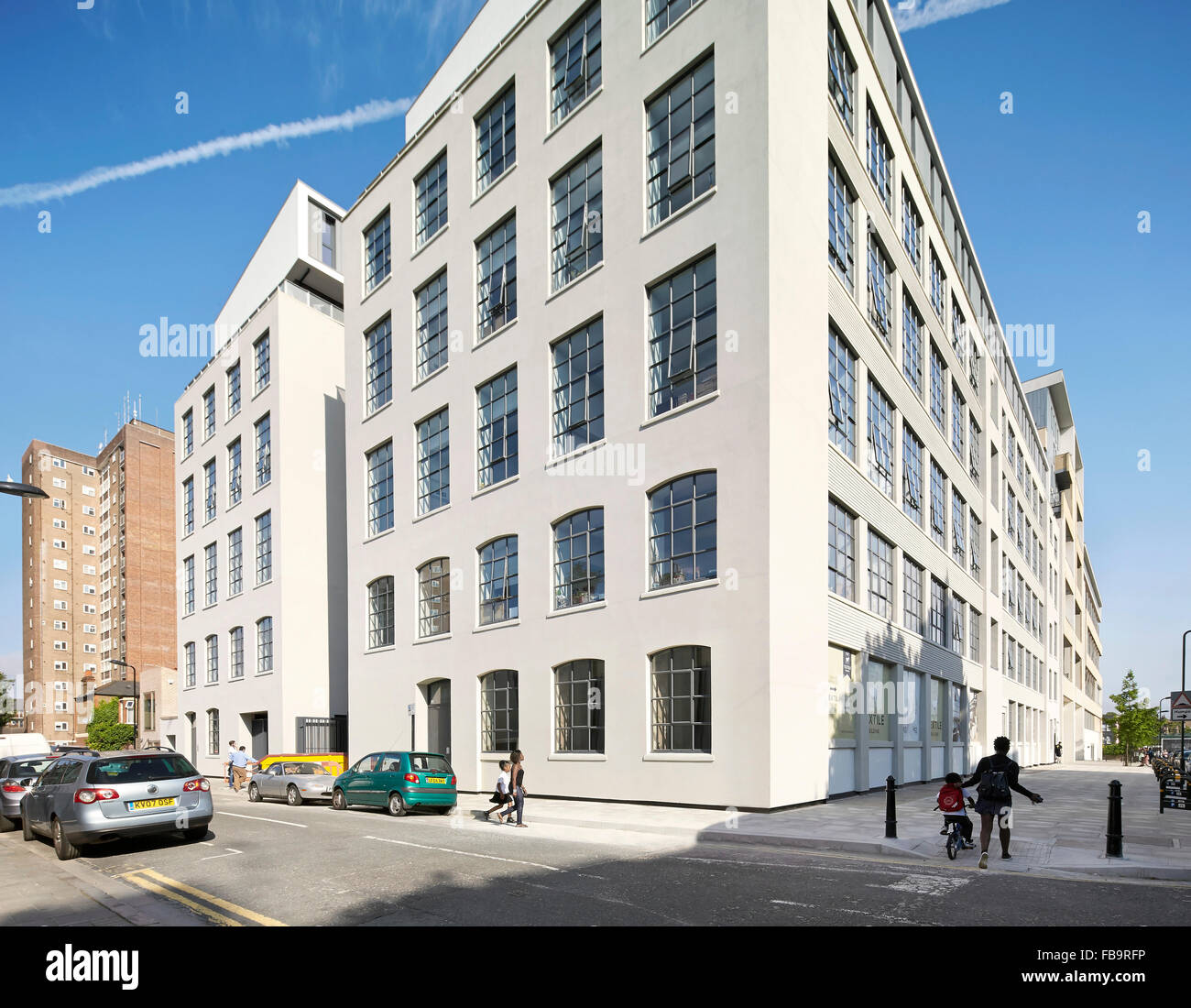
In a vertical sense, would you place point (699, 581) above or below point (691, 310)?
below

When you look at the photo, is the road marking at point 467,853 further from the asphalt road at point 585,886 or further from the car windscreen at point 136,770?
the car windscreen at point 136,770

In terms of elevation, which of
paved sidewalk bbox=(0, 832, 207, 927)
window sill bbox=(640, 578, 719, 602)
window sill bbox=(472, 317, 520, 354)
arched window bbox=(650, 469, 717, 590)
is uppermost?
window sill bbox=(472, 317, 520, 354)

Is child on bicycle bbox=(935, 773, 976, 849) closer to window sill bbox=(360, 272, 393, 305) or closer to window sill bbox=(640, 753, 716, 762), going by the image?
window sill bbox=(640, 753, 716, 762)

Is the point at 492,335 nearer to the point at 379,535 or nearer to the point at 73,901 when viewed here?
the point at 379,535

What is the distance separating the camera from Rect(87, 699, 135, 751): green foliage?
64938 millimetres

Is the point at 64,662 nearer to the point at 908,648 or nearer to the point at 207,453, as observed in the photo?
the point at 207,453

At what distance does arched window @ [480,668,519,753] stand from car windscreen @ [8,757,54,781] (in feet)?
36.1

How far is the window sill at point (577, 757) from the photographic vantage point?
21.4 m

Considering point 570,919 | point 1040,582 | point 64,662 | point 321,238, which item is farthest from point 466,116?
point 64,662

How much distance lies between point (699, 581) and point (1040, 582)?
160 ft

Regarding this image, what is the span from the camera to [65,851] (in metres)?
13.2

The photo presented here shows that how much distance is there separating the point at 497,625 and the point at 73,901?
16.3 metres

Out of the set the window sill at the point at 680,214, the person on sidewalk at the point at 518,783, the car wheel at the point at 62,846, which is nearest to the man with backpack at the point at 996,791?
the person on sidewalk at the point at 518,783

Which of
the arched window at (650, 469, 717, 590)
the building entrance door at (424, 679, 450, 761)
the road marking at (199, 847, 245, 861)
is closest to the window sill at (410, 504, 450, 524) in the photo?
the building entrance door at (424, 679, 450, 761)
